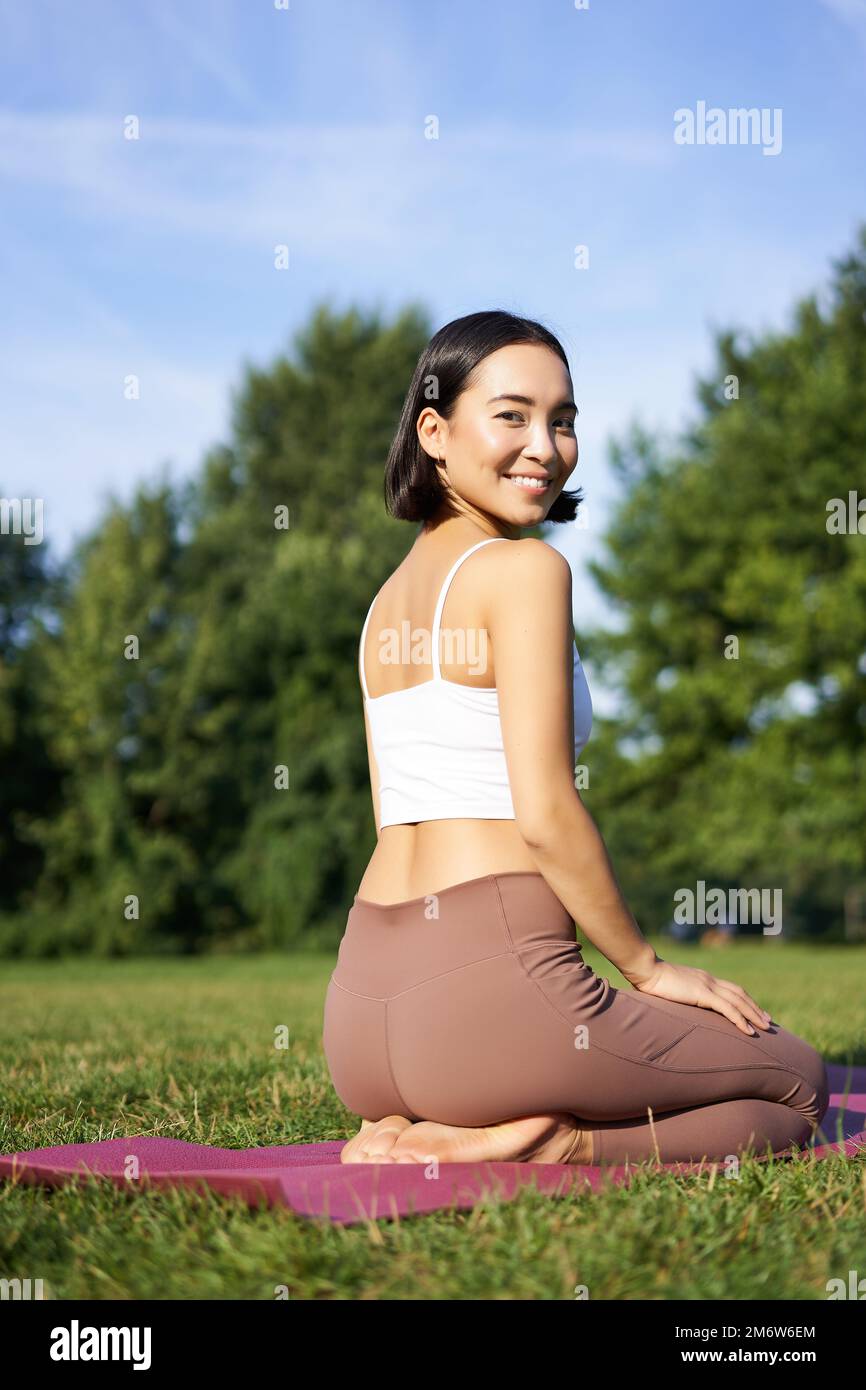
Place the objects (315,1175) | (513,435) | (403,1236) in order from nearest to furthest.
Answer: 1. (403,1236)
2. (315,1175)
3. (513,435)

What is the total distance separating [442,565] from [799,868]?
23.4 meters

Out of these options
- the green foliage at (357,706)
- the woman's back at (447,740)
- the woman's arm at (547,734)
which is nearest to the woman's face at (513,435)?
the woman's back at (447,740)

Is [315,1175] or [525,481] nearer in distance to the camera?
[315,1175]

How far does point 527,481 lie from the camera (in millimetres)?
2922

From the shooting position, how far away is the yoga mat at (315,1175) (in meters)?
2.26

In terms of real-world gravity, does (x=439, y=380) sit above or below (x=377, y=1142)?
above

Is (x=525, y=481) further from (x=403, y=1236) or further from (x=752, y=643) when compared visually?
(x=752, y=643)

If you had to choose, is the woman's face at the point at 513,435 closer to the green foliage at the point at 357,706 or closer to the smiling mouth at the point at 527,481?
the smiling mouth at the point at 527,481

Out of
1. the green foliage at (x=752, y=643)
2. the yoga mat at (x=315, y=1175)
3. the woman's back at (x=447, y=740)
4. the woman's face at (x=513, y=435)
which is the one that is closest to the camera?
the yoga mat at (x=315, y=1175)

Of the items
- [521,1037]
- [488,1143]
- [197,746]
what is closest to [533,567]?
[521,1037]

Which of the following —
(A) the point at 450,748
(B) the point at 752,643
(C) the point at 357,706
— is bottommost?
(A) the point at 450,748

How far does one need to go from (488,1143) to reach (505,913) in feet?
1.47

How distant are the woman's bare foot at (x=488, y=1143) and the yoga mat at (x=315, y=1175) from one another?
35 millimetres
